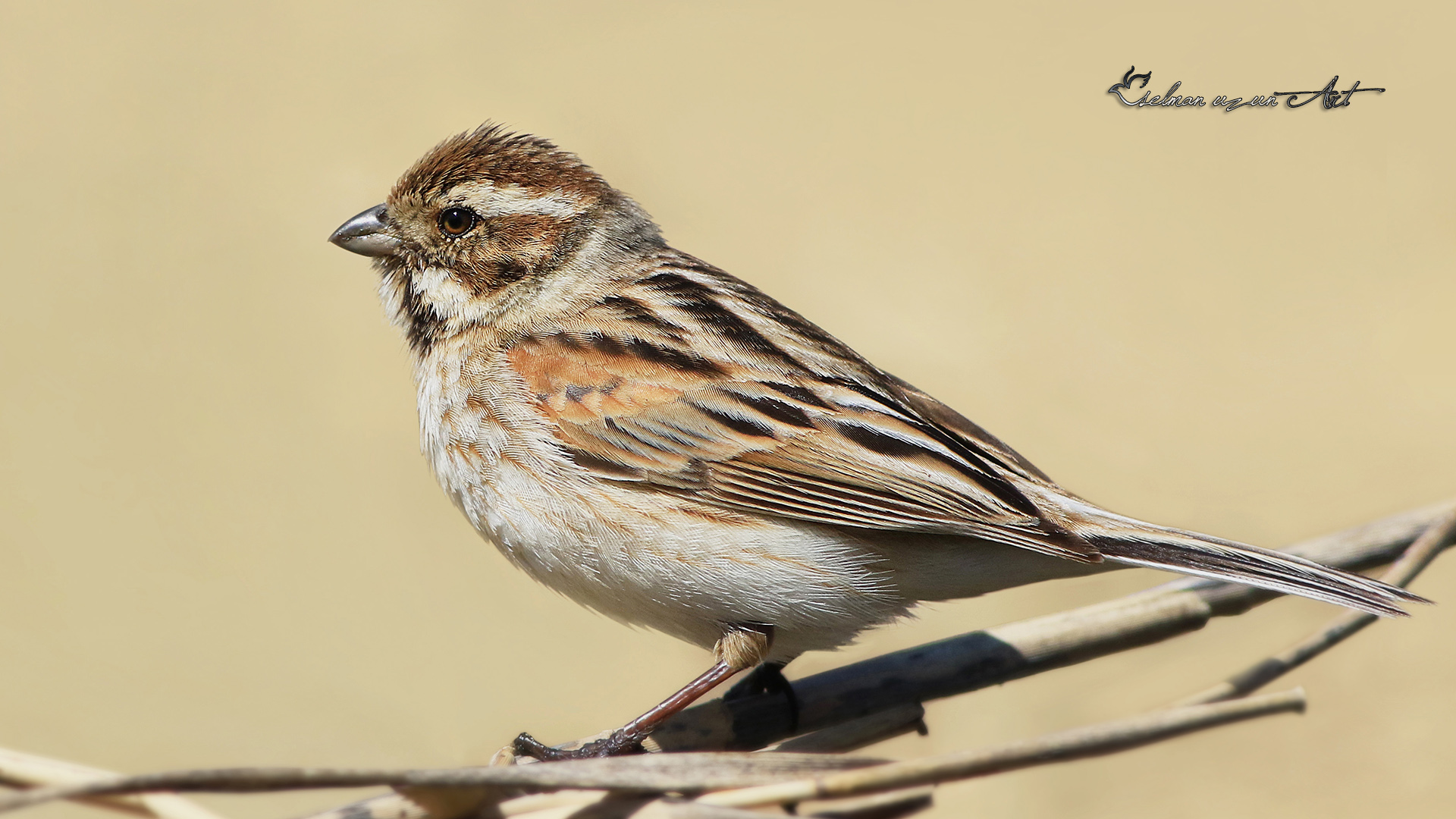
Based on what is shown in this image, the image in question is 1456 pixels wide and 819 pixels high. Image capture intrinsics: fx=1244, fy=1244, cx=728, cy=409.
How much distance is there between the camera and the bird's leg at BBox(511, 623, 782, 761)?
3238 mm

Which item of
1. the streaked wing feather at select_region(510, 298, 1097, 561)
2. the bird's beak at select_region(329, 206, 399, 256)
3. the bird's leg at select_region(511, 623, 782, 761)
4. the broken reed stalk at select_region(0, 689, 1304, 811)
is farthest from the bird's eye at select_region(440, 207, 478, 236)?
the broken reed stalk at select_region(0, 689, 1304, 811)

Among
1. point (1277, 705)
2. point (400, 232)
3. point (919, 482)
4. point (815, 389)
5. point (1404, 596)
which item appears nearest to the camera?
point (1277, 705)

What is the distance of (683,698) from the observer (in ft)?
11.0

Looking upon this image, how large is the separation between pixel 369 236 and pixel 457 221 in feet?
0.98

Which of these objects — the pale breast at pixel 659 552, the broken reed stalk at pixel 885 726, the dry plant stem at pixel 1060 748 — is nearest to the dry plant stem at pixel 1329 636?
the broken reed stalk at pixel 885 726

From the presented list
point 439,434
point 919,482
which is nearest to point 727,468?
point 919,482

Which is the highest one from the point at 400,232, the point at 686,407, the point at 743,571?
the point at 400,232

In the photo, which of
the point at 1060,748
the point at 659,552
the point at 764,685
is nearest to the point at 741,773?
the point at 1060,748

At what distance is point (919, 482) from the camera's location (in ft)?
10.8

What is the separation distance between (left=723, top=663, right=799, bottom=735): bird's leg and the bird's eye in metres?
1.65

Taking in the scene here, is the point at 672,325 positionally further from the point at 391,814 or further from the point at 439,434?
the point at 391,814

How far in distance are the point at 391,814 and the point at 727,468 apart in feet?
5.01

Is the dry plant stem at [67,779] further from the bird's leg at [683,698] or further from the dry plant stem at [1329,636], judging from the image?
the dry plant stem at [1329,636]

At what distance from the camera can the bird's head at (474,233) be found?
12.9 feet
